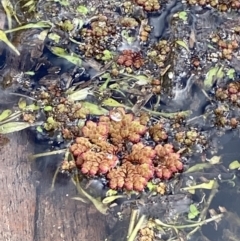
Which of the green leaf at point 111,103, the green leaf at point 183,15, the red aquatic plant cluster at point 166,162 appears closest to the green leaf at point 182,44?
the green leaf at point 183,15

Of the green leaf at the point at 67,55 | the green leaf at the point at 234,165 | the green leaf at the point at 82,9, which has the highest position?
the green leaf at the point at 82,9

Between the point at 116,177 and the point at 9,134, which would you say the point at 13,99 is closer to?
the point at 9,134

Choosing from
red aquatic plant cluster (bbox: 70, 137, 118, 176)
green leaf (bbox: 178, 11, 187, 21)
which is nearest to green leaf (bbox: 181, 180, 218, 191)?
red aquatic plant cluster (bbox: 70, 137, 118, 176)

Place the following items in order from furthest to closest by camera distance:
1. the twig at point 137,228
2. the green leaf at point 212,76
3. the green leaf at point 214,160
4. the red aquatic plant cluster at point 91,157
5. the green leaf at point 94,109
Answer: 1. the green leaf at point 212,76
2. the green leaf at point 94,109
3. the green leaf at point 214,160
4. the red aquatic plant cluster at point 91,157
5. the twig at point 137,228

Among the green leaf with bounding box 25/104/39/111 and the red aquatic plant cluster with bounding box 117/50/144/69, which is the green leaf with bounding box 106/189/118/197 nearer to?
the green leaf with bounding box 25/104/39/111

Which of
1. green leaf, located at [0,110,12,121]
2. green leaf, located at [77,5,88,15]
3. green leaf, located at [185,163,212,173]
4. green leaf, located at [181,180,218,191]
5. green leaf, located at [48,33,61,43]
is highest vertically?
green leaf, located at [77,5,88,15]

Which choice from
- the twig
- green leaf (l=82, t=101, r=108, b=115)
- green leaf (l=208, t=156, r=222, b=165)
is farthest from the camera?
green leaf (l=82, t=101, r=108, b=115)

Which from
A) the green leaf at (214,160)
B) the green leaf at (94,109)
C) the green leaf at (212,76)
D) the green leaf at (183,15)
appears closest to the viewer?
the green leaf at (214,160)

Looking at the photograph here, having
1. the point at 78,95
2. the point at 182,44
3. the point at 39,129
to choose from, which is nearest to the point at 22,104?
the point at 39,129

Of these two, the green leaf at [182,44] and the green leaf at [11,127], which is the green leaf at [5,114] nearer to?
the green leaf at [11,127]
